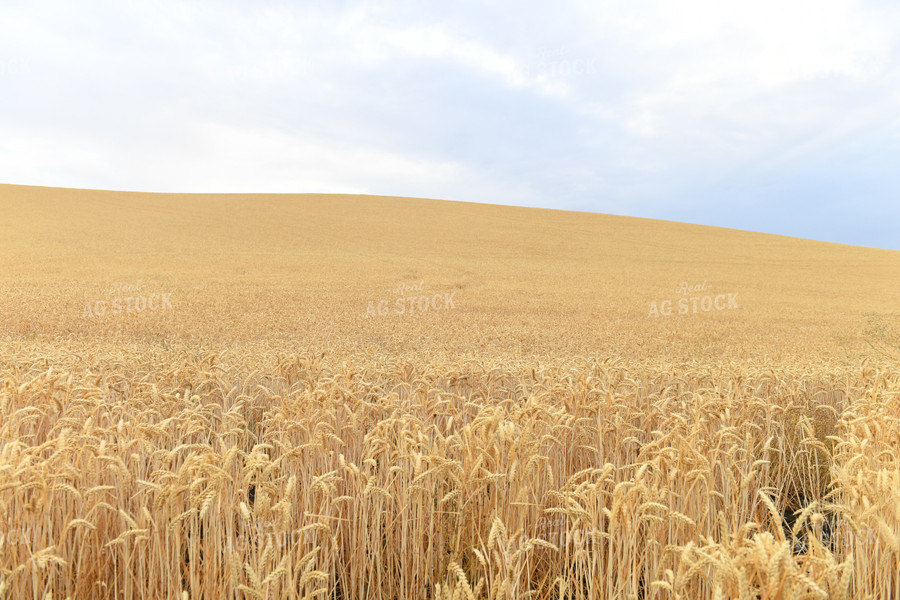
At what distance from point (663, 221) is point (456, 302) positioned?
89.4 feet

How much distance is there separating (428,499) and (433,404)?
1039 mm

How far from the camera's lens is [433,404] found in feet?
11.5

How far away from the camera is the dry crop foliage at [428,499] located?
1.81 meters

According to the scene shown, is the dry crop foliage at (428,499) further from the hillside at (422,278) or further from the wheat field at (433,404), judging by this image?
the hillside at (422,278)

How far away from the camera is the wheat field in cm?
202

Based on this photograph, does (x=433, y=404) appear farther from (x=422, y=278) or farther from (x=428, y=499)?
(x=422, y=278)

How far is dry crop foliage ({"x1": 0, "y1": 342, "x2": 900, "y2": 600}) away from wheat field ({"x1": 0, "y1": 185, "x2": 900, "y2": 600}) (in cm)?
3

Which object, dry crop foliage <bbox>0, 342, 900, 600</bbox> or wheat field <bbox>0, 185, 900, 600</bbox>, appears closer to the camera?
dry crop foliage <bbox>0, 342, 900, 600</bbox>

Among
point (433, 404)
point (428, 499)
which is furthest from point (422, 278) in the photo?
point (428, 499)

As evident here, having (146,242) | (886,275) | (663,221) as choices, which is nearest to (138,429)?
(146,242)

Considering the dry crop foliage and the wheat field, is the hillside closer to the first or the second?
the wheat field


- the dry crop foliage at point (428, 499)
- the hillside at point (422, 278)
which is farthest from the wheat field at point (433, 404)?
the hillside at point (422, 278)

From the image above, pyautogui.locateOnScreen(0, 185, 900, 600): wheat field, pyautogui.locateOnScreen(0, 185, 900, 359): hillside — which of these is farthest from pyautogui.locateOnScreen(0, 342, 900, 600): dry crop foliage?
pyautogui.locateOnScreen(0, 185, 900, 359): hillside

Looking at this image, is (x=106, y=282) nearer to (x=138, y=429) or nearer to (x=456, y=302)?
(x=456, y=302)
